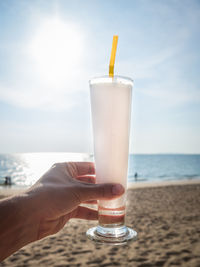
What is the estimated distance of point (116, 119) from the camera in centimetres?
147

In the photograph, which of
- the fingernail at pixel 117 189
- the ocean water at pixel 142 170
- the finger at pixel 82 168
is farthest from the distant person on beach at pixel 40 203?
the ocean water at pixel 142 170

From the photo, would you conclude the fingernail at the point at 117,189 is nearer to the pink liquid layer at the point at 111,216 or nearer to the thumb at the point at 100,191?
the thumb at the point at 100,191

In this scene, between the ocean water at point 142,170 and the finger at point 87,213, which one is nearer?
the finger at point 87,213

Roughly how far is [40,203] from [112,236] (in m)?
0.49

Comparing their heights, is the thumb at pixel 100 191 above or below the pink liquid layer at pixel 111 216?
above

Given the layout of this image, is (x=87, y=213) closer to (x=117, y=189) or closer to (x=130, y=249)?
(x=117, y=189)

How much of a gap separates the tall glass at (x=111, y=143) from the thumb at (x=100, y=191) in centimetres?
7

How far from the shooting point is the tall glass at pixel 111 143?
4.83ft

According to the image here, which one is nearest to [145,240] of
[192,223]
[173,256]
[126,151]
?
[173,256]

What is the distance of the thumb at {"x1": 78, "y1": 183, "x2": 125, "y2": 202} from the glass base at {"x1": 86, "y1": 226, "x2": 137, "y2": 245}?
0.23m

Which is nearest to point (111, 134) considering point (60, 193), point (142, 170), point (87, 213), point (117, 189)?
point (117, 189)

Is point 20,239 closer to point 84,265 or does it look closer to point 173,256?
point 84,265

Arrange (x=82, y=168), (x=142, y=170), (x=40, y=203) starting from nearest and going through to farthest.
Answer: (x=40, y=203) → (x=82, y=168) → (x=142, y=170)

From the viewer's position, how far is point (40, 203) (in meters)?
1.40
